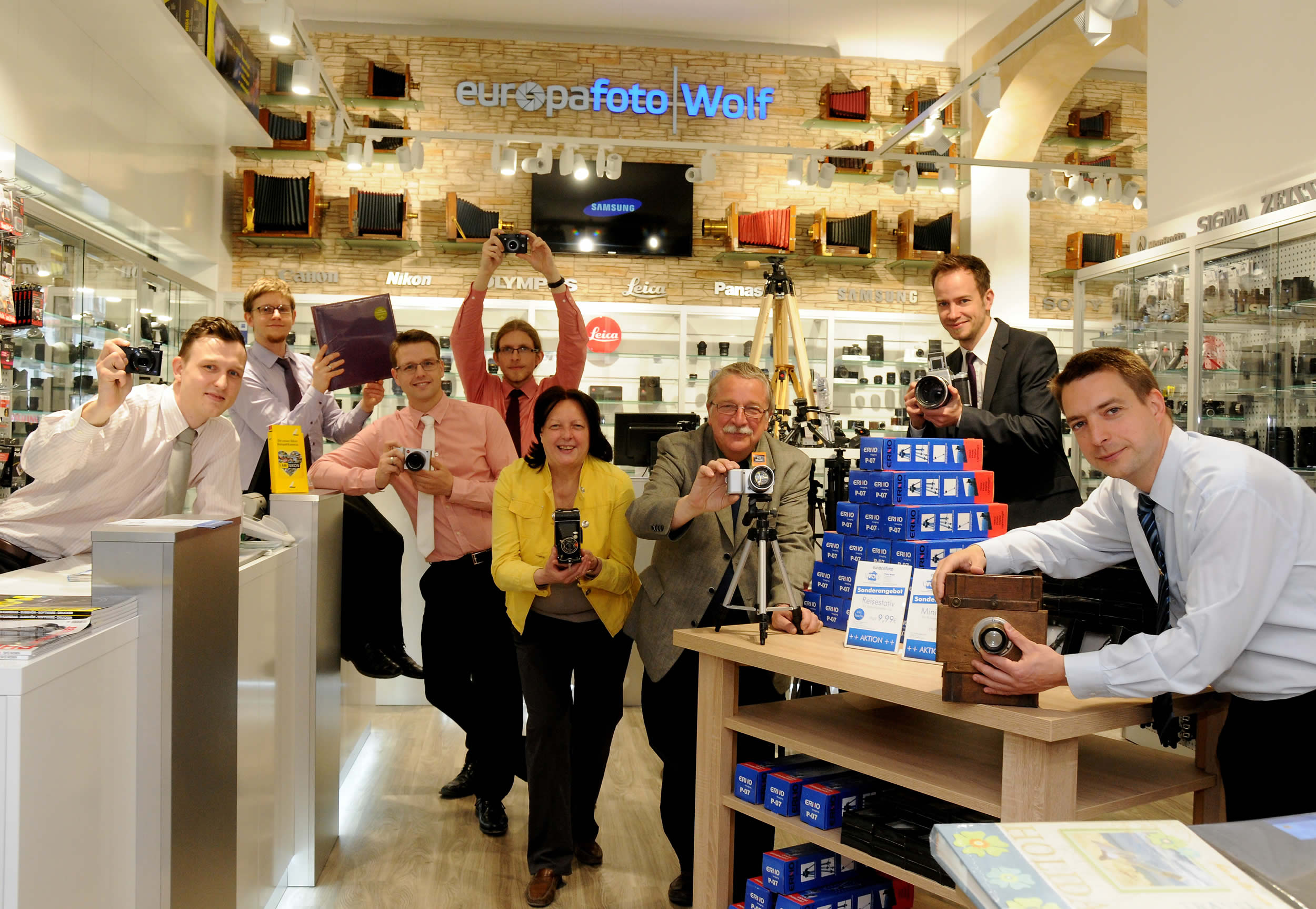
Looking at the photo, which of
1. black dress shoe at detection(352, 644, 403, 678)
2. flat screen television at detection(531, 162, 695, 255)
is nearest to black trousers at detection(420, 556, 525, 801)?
black dress shoe at detection(352, 644, 403, 678)

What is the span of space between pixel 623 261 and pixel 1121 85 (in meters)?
5.05

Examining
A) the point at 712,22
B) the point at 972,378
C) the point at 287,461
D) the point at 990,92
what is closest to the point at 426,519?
the point at 287,461

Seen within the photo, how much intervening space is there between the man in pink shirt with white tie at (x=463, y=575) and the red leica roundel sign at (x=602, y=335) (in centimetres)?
462

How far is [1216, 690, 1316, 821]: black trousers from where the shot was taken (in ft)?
5.89

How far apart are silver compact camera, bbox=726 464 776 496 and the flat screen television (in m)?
6.41

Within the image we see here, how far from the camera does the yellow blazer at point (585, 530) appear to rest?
9.71 feet

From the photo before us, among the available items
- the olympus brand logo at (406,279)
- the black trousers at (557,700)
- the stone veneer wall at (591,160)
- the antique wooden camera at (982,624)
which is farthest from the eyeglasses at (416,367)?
the olympus brand logo at (406,279)

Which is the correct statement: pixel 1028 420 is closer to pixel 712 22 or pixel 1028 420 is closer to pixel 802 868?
pixel 802 868

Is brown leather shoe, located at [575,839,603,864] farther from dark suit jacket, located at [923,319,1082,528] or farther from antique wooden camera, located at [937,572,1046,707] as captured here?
antique wooden camera, located at [937,572,1046,707]

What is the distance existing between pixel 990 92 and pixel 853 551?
403 centimetres

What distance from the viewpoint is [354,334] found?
3.94 m

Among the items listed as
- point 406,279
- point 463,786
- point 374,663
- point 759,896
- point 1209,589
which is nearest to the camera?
point 1209,589

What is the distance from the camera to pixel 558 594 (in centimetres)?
298

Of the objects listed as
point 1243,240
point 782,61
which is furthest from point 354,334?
point 782,61
